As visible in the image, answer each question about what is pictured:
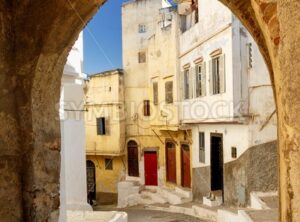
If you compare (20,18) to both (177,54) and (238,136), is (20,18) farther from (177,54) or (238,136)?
(177,54)

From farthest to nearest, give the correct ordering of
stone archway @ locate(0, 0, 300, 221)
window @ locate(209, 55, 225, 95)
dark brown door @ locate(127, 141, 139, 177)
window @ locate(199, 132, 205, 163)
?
dark brown door @ locate(127, 141, 139, 177)
window @ locate(199, 132, 205, 163)
window @ locate(209, 55, 225, 95)
stone archway @ locate(0, 0, 300, 221)

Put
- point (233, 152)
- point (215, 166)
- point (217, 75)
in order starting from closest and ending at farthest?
point (233, 152)
point (217, 75)
point (215, 166)

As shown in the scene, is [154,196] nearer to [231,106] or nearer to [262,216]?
[231,106]

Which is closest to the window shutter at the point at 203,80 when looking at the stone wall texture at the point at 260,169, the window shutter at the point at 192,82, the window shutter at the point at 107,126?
the window shutter at the point at 192,82

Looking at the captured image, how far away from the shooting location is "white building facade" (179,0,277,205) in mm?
11195

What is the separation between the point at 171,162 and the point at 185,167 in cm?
181

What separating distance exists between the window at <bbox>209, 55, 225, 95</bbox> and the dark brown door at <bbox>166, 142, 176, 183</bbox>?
7.14 meters

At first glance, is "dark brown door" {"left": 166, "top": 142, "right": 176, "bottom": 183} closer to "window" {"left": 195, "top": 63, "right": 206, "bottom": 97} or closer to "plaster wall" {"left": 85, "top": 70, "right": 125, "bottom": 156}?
"plaster wall" {"left": 85, "top": 70, "right": 125, "bottom": 156}

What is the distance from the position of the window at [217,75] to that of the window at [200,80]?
72 cm

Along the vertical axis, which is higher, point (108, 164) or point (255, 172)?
point (255, 172)

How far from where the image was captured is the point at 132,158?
22625 millimetres

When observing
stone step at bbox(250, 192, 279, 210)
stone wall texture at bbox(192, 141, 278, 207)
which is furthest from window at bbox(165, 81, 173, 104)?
stone step at bbox(250, 192, 279, 210)

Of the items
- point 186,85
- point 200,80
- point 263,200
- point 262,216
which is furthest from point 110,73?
point 262,216

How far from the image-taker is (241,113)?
11164 millimetres
